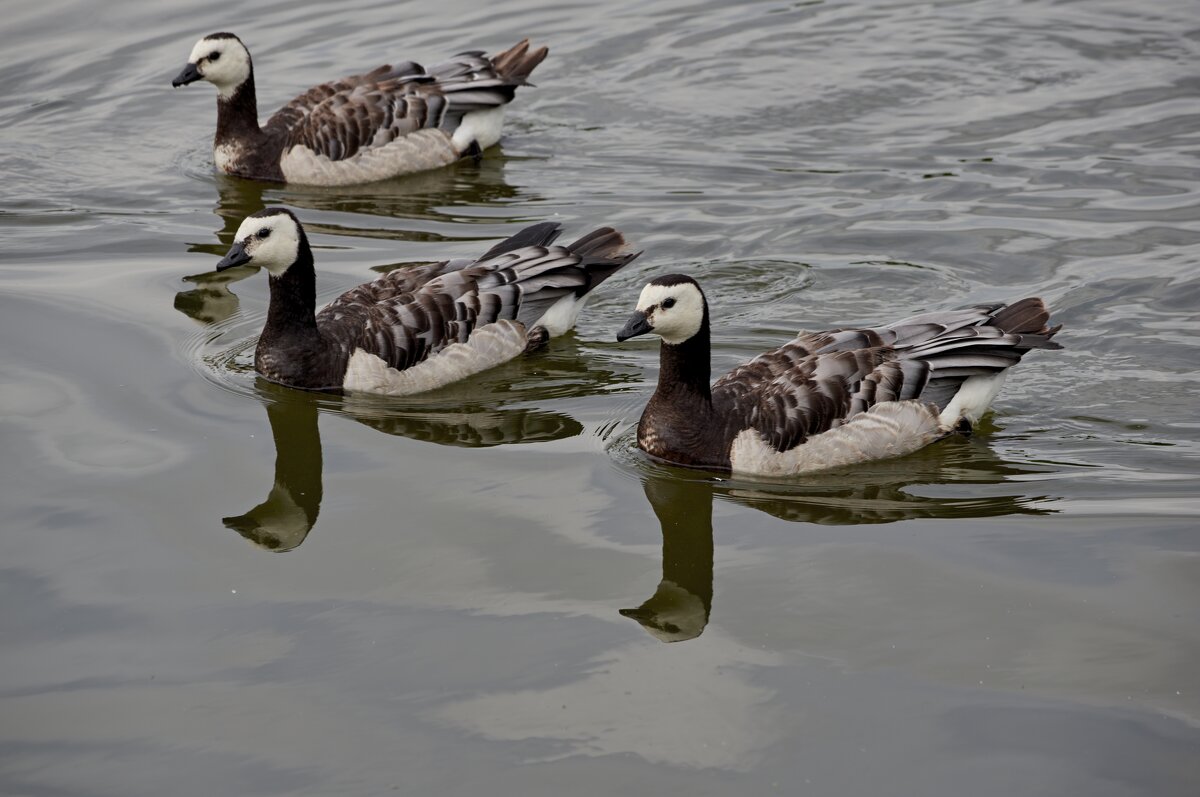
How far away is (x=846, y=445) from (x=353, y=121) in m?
8.50

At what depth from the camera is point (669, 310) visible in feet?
33.4

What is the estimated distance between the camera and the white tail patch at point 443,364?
11688 mm

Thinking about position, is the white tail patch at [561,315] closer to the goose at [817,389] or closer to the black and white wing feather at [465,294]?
the black and white wing feather at [465,294]

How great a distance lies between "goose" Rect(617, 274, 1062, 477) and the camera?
401 inches

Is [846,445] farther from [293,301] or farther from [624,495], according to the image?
[293,301]

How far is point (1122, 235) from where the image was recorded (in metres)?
14.1

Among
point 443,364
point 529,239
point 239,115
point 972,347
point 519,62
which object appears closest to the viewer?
point 972,347

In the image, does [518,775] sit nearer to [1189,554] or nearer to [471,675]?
[471,675]

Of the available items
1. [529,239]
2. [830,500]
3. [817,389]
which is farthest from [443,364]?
[830,500]

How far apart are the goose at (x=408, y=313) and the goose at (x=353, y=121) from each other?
15.1 feet

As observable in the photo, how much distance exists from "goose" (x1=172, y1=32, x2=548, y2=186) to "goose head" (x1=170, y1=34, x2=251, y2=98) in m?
0.01

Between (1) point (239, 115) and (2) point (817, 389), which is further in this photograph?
(1) point (239, 115)

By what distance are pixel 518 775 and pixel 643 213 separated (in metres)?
8.82

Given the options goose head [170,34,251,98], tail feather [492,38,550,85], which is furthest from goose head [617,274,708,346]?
goose head [170,34,251,98]
